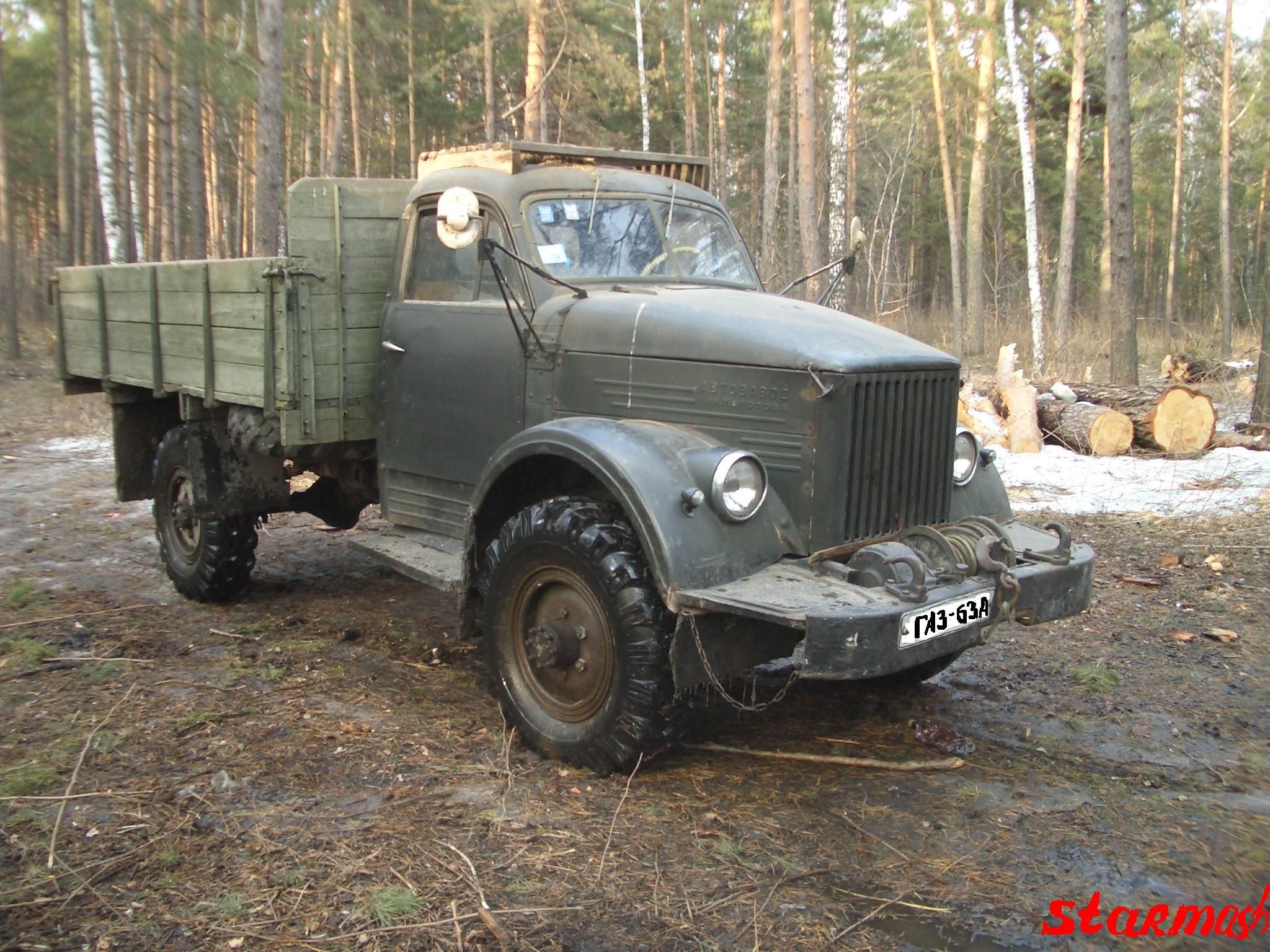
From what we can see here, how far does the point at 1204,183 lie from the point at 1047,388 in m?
33.2

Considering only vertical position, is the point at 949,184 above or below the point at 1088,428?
above

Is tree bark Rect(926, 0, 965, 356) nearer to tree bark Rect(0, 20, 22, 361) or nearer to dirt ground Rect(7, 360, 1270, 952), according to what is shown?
dirt ground Rect(7, 360, 1270, 952)

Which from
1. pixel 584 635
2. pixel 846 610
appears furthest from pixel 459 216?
pixel 846 610

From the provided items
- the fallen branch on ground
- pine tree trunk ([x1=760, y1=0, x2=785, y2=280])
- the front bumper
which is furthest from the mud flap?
pine tree trunk ([x1=760, y1=0, x2=785, y2=280])

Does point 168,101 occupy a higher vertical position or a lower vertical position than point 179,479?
higher

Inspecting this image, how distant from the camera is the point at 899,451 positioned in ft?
12.6

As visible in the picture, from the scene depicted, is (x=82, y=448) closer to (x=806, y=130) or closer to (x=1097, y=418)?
(x=806, y=130)

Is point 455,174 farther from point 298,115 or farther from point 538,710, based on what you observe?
point 298,115

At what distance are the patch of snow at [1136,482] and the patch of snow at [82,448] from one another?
9.30 m

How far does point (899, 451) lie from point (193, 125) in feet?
45.5

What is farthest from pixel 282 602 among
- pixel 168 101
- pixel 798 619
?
pixel 168 101

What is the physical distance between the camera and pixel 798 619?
3.14 m

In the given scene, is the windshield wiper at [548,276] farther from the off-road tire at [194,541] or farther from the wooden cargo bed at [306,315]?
the off-road tire at [194,541]

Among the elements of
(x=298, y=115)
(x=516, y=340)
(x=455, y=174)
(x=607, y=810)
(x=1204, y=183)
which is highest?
(x=1204, y=183)
